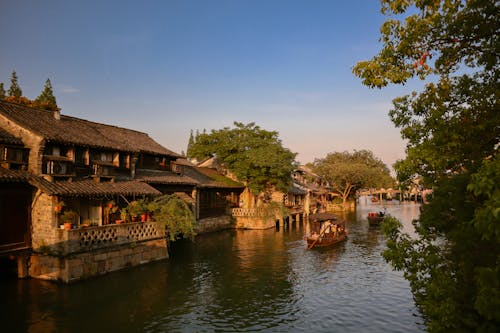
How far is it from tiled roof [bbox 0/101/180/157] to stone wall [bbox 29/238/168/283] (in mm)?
6820

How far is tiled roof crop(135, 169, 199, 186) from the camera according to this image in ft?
97.4

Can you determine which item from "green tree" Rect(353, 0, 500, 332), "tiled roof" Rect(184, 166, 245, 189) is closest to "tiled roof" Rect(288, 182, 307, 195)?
"tiled roof" Rect(184, 166, 245, 189)

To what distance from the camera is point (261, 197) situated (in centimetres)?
5094

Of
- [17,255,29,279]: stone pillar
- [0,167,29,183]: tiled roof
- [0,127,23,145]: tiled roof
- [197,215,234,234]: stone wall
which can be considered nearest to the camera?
[0,167,29,183]: tiled roof

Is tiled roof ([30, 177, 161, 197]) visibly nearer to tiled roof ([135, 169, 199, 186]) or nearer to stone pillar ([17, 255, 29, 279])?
tiled roof ([135, 169, 199, 186])

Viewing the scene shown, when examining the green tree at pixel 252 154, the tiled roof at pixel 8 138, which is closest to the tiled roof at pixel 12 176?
the tiled roof at pixel 8 138

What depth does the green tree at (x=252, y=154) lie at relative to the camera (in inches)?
1766

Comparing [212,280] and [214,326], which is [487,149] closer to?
[214,326]

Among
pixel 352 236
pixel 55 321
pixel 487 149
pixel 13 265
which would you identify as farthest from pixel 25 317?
pixel 352 236

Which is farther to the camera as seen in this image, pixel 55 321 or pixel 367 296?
pixel 367 296

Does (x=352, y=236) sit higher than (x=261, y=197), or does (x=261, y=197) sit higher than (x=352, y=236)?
(x=261, y=197)

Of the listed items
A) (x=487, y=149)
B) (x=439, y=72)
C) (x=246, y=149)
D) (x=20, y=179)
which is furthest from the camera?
(x=246, y=149)

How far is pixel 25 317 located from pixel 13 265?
6.64 m

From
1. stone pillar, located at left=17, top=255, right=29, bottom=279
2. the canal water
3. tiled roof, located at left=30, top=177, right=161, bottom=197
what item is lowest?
the canal water
